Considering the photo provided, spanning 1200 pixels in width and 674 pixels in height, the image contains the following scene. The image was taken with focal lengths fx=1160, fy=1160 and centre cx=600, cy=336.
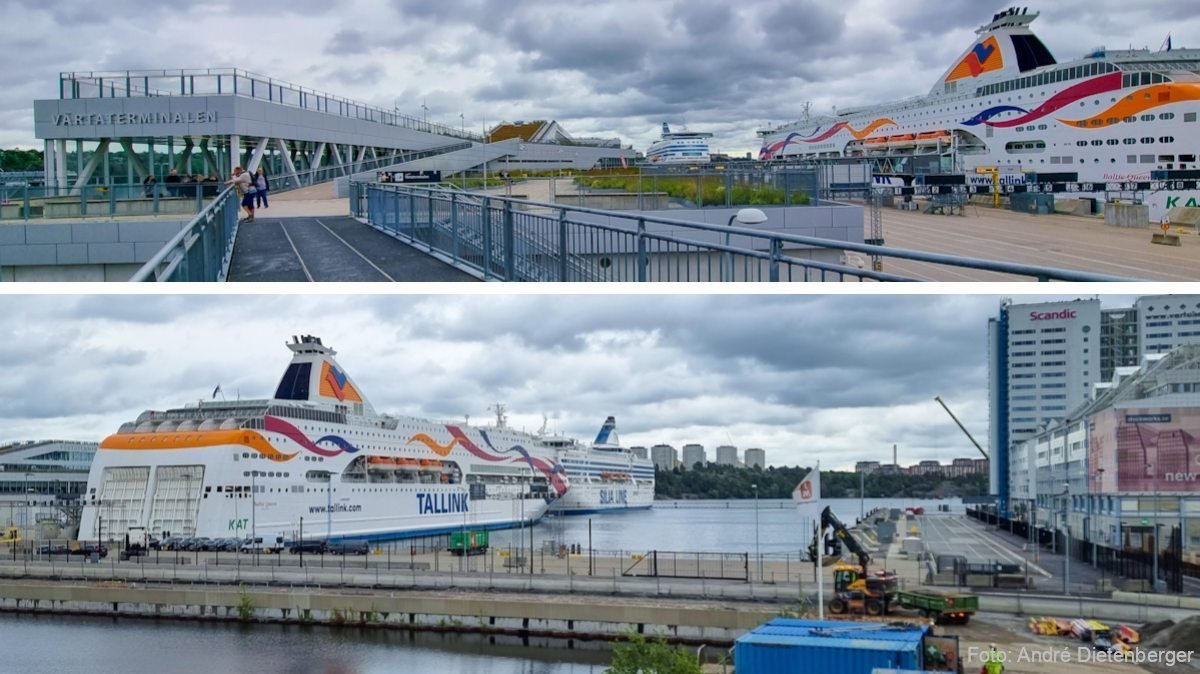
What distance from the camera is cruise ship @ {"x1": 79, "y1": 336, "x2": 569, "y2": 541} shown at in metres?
36.3

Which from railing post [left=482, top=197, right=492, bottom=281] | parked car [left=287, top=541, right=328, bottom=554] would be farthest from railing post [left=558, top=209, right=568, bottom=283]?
parked car [left=287, top=541, right=328, bottom=554]

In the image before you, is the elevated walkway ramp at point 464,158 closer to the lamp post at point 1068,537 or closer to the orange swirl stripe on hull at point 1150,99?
the lamp post at point 1068,537

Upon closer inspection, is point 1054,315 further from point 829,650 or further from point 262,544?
point 829,650

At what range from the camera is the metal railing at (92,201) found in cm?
1777

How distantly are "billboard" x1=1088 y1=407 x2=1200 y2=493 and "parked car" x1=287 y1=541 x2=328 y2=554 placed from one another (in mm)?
19897

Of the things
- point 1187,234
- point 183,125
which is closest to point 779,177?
point 1187,234

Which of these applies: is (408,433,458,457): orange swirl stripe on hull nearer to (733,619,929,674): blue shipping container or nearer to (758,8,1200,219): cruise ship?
(758,8,1200,219): cruise ship

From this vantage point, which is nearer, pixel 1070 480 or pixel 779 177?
pixel 779 177

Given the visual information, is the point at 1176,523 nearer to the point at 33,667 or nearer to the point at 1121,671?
the point at 1121,671

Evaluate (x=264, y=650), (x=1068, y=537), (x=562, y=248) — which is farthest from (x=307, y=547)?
(x=562, y=248)

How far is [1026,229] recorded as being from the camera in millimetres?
25094

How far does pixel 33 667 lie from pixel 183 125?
458 inches

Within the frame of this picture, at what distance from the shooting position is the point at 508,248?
10945 mm

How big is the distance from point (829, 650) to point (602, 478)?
200 ft
